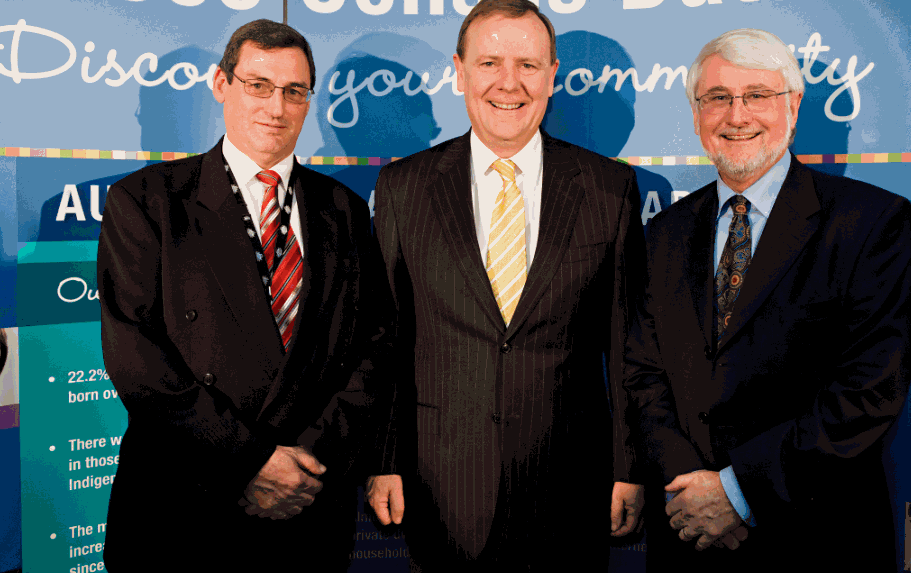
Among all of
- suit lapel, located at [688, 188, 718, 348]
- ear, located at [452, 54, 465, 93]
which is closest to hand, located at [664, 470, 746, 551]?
A: suit lapel, located at [688, 188, 718, 348]

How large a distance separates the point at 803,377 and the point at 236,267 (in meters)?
1.71

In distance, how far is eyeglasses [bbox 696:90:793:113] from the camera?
74.0 inches

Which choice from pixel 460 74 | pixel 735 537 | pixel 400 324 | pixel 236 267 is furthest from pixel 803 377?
pixel 236 267

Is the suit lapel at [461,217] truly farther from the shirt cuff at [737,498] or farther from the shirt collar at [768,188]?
the shirt collar at [768,188]

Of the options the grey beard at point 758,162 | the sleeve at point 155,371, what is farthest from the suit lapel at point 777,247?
the sleeve at point 155,371

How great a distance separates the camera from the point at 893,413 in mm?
1596

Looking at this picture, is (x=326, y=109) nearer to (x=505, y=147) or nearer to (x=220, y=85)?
(x=220, y=85)

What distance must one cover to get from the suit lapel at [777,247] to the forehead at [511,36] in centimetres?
90

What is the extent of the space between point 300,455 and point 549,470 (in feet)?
2.53

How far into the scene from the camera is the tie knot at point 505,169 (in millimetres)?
1920

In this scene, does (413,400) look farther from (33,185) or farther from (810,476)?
(33,185)

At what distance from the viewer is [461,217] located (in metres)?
1.86

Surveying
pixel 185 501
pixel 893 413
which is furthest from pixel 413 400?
pixel 893 413

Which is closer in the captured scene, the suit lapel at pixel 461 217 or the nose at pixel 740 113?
the suit lapel at pixel 461 217
